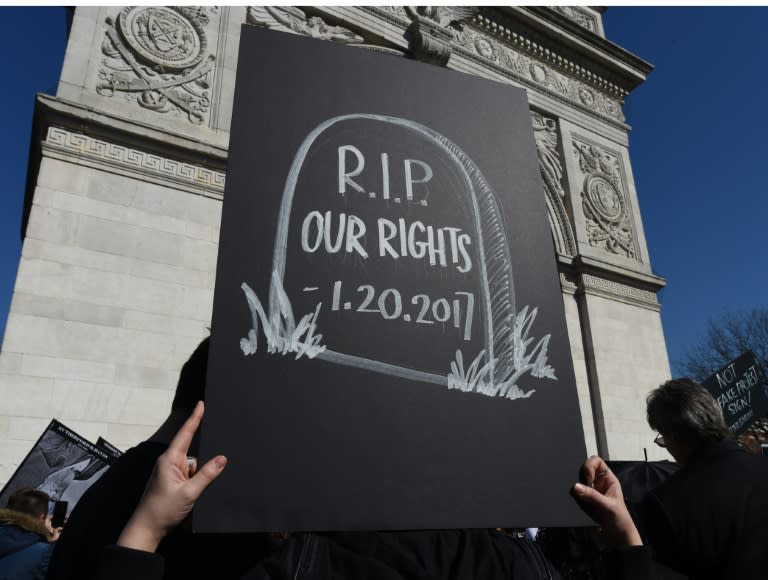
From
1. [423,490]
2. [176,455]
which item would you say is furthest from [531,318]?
[176,455]

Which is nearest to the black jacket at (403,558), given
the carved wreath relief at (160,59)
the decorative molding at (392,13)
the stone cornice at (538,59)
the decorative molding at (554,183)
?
the carved wreath relief at (160,59)

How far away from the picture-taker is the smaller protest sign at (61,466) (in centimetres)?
322

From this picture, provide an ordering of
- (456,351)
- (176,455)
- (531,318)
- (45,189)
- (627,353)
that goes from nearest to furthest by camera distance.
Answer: (176,455)
(456,351)
(531,318)
(45,189)
(627,353)

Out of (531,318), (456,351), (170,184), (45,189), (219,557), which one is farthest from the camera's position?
(170,184)

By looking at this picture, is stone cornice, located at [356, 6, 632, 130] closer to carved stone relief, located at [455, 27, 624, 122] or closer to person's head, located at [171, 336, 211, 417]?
carved stone relief, located at [455, 27, 624, 122]

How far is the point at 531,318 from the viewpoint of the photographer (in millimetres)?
1408

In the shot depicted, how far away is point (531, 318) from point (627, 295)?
959 centimetres

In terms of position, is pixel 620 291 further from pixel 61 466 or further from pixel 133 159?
pixel 61 466

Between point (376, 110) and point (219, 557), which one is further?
point (376, 110)

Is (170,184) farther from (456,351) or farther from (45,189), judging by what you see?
(456,351)

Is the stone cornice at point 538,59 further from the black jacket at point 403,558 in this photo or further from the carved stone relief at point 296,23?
the black jacket at point 403,558

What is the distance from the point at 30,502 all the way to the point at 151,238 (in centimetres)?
322

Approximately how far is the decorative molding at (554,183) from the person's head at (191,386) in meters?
9.15

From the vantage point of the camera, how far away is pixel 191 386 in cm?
132
